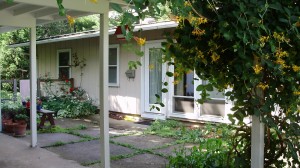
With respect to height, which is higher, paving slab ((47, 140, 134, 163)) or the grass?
the grass

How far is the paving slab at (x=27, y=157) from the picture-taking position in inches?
197

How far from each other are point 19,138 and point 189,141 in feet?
12.0

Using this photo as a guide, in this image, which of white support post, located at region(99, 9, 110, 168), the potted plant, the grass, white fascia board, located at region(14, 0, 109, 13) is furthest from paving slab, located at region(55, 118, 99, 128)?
white fascia board, located at region(14, 0, 109, 13)

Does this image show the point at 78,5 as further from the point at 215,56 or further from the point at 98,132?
the point at 98,132

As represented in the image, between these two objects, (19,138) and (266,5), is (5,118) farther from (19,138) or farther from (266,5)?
(266,5)

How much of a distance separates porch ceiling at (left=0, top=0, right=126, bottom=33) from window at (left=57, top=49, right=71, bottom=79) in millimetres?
5807

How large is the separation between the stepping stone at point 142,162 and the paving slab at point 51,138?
78.6 inches

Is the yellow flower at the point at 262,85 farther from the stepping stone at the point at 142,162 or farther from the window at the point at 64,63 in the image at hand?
the window at the point at 64,63

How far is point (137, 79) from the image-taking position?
961cm

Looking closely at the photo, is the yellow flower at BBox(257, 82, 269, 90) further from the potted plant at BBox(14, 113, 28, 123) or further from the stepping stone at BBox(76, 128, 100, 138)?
the potted plant at BBox(14, 113, 28, 123)

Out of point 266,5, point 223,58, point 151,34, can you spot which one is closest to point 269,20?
point 266,5

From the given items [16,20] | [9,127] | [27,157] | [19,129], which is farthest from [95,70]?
[27,157]

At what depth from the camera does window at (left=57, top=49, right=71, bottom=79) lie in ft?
40.4

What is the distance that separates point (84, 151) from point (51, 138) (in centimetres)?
153
